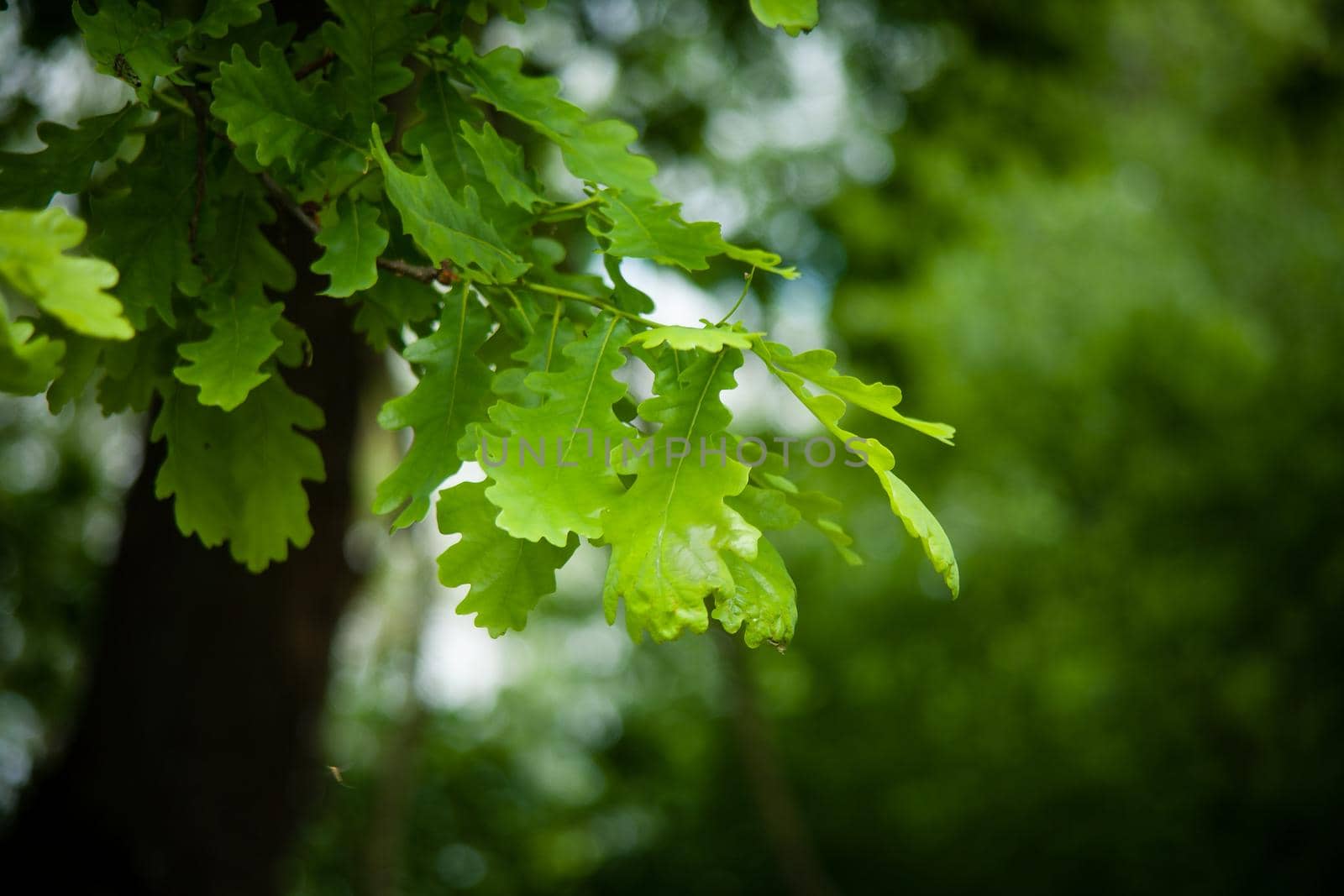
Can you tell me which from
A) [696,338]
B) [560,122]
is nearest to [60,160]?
[560,122]

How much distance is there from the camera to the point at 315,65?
154cm

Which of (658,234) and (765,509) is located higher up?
(658,234)

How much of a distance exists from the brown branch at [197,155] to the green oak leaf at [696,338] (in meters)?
0.70

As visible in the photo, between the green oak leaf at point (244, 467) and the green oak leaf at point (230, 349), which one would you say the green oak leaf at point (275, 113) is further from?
the green oak leaf at point (244, 467)

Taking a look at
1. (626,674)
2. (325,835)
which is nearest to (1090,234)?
(626,674)

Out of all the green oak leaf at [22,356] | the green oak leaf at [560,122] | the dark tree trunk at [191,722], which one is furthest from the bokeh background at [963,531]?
the green oak leaf at [22,356]

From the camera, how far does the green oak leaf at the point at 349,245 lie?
4.36 feet

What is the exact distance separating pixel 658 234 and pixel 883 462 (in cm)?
44

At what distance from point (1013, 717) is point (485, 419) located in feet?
22.4

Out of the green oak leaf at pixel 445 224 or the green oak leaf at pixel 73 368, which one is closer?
the green oak leaf at pixel 445 224

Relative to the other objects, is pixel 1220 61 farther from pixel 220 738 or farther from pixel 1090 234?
pixel 220 738

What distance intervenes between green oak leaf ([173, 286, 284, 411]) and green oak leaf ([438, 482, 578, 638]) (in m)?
0.31

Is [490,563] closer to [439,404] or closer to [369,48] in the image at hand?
[439,404]

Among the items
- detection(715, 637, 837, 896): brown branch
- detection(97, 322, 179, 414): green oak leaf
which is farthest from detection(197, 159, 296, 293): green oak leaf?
detection(715, 637, 837, 896): brown branch
